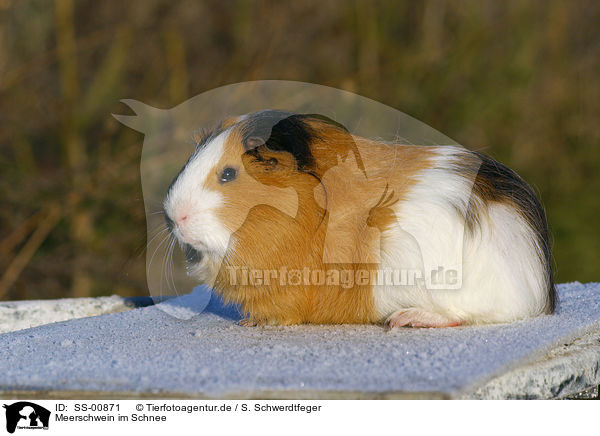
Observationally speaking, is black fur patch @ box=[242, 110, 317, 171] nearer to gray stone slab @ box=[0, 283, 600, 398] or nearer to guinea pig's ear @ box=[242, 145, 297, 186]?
guinea pig's ear @ box=[242, 145, 297, 186]

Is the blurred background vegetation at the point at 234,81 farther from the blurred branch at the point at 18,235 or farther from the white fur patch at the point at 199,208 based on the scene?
the white fur patch at the point at 199,208

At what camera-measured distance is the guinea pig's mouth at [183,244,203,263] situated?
225cm

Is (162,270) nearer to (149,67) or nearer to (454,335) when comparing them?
(454,335)

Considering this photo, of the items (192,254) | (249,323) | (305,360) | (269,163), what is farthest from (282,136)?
(305,360)

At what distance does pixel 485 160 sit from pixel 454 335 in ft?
2.30

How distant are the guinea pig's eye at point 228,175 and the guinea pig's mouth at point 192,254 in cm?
27

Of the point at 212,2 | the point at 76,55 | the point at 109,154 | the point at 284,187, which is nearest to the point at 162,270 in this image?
the point at 284,187

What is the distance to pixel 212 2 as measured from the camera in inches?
245

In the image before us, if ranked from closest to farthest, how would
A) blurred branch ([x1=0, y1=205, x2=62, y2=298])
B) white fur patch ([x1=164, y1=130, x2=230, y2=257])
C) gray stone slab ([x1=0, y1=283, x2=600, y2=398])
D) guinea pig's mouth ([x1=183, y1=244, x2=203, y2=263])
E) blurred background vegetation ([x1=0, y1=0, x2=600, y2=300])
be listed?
gray stone slab ([x1=0, y1=283, x2=600, y2=398]), white fur patch ([x1=164, y1=130, x2=230, y2=257]), guinea pig's mouth ([x1=183, y1=244, x2=203, y2=263]), blurred branch ([x1=0, y1=205, x2=62, y2=298]), blurred background vegetation ([x1=0, y1=0, x2=600, y2=300])

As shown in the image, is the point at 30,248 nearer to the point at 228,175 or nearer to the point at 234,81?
the point at 234,81

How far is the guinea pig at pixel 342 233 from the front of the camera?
211cm

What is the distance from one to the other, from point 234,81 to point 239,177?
3.91 m

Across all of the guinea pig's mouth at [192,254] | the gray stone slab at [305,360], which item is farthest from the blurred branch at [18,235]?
the guinea pig's mouth at [192,254]
